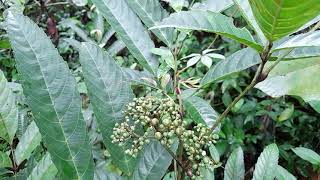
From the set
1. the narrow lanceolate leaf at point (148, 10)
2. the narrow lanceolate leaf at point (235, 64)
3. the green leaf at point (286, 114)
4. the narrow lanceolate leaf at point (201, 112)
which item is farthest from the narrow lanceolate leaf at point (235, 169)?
the green leaf at point (286, 114)

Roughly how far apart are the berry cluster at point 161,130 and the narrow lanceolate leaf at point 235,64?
0.43 ft

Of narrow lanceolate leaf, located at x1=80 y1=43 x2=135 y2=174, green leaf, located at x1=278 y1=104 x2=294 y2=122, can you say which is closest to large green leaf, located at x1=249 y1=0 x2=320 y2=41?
narrow lanceolate leaf, located at x1=80 y1=43 x2=135 y2=174

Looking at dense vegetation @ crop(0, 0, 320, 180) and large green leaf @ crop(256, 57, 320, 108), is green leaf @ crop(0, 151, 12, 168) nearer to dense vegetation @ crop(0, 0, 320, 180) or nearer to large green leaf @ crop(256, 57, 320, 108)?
dense vegetation @ crop(0, 0, 320, 180)

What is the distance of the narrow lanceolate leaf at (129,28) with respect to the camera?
2.63 ft

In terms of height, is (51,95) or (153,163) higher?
(51,95)

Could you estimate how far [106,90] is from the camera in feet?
2.28

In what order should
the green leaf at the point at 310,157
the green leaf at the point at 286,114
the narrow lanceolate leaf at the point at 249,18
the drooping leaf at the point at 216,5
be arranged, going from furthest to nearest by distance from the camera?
the green leaf at the point at 286,114 → the green leaf at the point at 310,157 → the drooping leaf at the point at 216,5 → the narrow lanceolate leaf at the point at 249,18

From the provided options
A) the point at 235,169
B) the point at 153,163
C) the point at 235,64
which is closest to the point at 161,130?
the point at 153,163

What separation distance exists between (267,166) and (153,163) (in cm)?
27

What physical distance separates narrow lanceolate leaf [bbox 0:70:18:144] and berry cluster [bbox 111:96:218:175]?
19 cm

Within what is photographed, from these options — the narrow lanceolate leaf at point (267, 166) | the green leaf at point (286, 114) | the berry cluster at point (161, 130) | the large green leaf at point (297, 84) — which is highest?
the berry cluster at point (161, 130)

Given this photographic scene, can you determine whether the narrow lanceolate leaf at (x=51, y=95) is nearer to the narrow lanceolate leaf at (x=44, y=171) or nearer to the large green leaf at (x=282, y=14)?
the narrow lanceolate leaf at (x=44, y=171)

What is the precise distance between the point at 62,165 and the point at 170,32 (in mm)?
333

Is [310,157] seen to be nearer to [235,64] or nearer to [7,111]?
[235,64]
